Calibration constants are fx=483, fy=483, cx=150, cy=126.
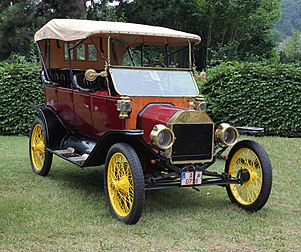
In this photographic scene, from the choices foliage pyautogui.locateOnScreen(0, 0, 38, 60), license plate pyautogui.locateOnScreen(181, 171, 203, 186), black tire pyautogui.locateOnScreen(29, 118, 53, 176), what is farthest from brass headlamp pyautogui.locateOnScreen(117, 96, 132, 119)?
foliage pyautogui.locateOnScreen(0, 0, 38, 60)

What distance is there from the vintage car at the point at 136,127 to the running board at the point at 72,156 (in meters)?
0.01

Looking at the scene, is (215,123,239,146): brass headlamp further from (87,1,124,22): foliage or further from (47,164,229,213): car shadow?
(87,1,124,22): foliage

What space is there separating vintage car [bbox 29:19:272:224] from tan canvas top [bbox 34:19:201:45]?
0.01 meters

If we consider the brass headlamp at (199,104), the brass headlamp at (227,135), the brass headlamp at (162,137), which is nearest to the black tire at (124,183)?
the brass headlamp at (162,137)

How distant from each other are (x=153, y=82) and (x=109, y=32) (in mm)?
834

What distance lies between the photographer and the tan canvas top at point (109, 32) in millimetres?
5992

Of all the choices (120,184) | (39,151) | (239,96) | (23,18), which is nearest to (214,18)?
(23,18)

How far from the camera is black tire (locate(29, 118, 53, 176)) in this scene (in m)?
7.14

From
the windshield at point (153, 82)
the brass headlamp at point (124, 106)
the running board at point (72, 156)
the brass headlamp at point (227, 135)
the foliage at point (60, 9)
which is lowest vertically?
the running board at point (72, 156)

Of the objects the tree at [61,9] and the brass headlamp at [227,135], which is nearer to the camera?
the brass headlamp at [227,135]

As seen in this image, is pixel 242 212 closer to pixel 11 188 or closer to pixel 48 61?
pixel 11 188

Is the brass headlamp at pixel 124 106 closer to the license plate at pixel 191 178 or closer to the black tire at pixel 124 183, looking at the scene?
the black tire at pixel 124 183

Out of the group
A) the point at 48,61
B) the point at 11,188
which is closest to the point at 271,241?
the point at 11,188

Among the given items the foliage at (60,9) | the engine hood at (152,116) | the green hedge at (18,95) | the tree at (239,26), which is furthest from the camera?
the tree at (239,26)
